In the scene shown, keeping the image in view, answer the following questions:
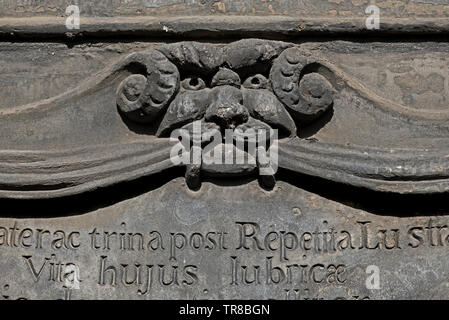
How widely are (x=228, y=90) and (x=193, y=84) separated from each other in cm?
14

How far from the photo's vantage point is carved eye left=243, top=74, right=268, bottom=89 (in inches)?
149

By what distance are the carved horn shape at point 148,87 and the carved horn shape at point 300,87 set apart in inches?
14.0

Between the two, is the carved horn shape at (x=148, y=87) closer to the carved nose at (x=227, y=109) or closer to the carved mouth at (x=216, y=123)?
the carved mouth at (x=216, y=123)

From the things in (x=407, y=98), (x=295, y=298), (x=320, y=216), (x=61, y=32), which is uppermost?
(x=61, y=32)

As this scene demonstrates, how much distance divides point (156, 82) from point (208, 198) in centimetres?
44

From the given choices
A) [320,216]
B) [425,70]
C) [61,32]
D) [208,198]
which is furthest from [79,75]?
[425,70]

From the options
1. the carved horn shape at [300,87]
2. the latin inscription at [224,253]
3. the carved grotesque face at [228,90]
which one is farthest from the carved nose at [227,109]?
the latin inscription at [224,253]

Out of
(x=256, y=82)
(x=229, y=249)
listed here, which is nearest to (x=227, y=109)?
(x=256, y=82)

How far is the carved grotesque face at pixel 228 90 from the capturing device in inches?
146

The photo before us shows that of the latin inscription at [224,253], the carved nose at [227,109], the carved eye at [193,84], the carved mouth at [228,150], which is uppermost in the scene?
the carved eye at [193,84]

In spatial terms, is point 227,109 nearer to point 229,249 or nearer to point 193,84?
point 193,84

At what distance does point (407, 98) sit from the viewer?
3820 mm

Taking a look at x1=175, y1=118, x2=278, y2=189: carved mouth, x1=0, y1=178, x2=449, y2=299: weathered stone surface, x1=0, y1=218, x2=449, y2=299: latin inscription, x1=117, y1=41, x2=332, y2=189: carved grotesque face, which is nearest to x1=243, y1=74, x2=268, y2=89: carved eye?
x1=117, y1=41, x2=332, y2=189: carved grotesque face

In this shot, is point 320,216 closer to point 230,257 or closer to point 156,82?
point 230,257
